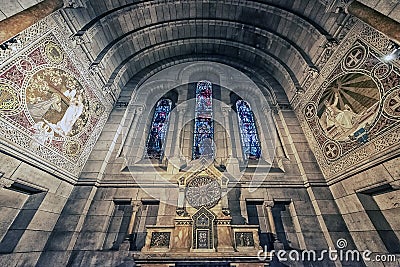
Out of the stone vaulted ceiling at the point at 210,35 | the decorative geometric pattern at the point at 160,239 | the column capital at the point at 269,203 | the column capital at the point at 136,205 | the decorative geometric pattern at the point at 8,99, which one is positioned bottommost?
the decorative geometric pattern at the point at 160,239

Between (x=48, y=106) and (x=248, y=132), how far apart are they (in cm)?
759

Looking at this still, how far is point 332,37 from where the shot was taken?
6.48m

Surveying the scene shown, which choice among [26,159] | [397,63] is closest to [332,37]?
[397,63]

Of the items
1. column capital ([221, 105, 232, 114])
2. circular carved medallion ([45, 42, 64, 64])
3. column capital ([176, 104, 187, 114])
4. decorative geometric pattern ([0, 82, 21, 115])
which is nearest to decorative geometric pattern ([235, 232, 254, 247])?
column capital ([221, 105, 232, 114])

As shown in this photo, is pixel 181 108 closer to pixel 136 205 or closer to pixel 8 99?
pixel 136 205

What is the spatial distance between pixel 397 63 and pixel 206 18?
25.6ft

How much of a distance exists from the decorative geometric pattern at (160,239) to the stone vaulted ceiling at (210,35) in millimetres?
6580

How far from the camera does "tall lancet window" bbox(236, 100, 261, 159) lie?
Answer: 7684mm

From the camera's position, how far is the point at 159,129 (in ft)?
28.4

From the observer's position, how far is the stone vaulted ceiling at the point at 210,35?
23.4 ft

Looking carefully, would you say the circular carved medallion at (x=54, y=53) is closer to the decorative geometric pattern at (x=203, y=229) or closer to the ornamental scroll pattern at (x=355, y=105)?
the decorative geometric pattern at (x=203, y=229)

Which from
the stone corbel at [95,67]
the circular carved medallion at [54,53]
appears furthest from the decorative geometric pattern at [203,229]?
the stone corbel at [95,67]

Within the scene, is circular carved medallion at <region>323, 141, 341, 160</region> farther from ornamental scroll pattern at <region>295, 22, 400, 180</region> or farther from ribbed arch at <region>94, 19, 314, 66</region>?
ribbed arch at <region>94, 19, 314, 66</region>

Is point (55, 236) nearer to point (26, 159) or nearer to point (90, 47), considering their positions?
point (26, 159)
